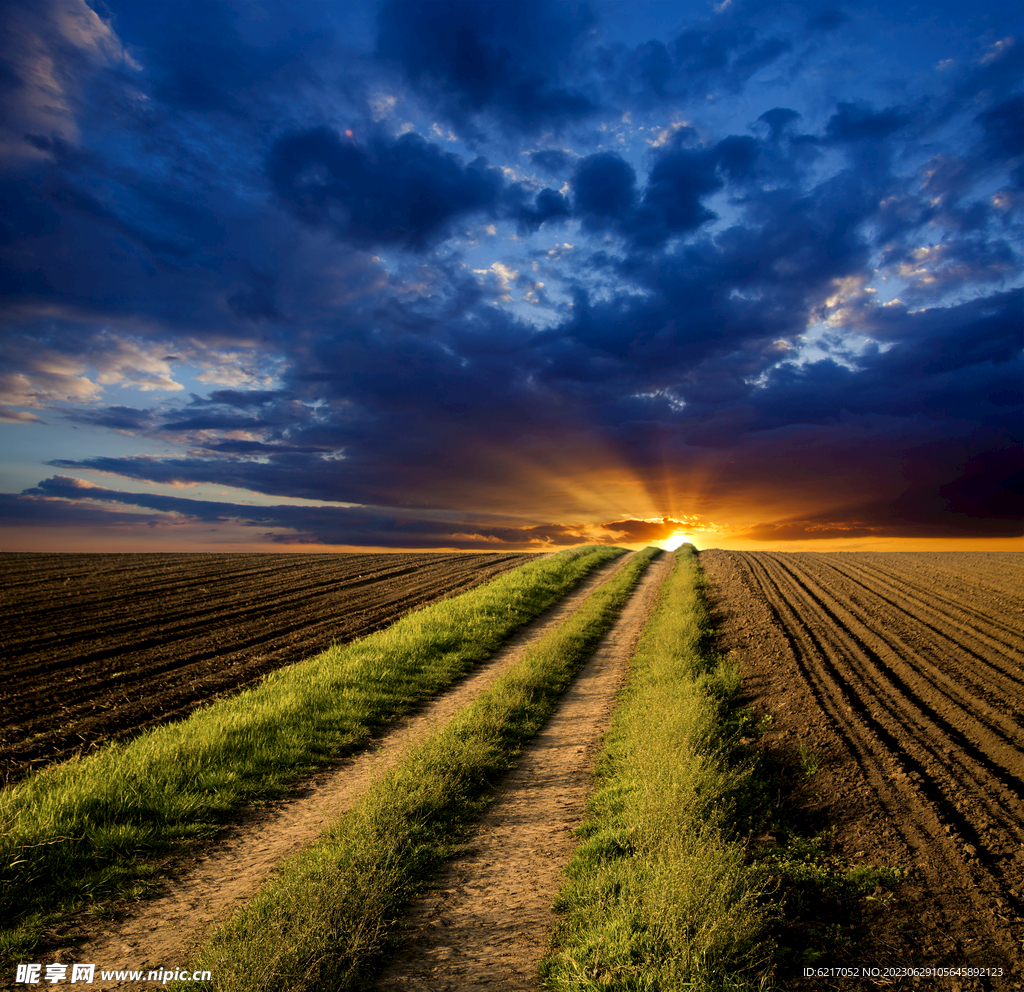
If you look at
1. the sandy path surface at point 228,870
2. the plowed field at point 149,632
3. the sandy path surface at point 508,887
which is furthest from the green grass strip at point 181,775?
the sandy path surface at point 508,887

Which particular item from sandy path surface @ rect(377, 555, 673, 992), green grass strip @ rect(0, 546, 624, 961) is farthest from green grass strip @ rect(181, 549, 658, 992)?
green grass strip @ rect(0, 546, 624, 961)

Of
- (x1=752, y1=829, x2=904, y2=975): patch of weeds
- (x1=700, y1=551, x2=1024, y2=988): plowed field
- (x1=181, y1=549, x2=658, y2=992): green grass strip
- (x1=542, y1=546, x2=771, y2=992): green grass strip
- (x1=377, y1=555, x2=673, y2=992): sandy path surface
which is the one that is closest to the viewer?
(x1=181, y1=549, x2=658, y2=992): green grass strip

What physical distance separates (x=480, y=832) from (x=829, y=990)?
3.65 m

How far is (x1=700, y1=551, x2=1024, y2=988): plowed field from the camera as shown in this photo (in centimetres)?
502

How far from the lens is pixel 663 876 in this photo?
4.71m

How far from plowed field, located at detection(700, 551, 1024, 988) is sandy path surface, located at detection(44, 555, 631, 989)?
599 cm

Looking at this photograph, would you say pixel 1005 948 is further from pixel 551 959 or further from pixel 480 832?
pixel 480 832

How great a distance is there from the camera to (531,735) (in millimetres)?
9266

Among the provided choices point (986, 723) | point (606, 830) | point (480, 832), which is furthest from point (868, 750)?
point (480, 832)

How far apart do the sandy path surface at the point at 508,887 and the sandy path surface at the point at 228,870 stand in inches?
73.0

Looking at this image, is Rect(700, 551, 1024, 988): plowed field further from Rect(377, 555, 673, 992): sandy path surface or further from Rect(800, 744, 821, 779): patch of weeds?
Rect(377, 555, 673, 992): sandy path surface

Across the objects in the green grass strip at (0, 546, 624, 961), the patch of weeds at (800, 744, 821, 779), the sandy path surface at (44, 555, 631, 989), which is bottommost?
the patch of weeds at (800, 744, 821, 779)

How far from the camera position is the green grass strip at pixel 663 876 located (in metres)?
4.03

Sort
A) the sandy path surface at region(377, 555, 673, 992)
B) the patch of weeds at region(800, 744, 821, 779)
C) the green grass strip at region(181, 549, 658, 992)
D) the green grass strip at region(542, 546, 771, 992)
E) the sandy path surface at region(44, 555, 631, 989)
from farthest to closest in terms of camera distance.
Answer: the patch of weeds at region(800, 744, 821, 779)
the sandy path surface at region(44, 555, 631, 989)
the sandy path surface at region(377, 555, 673, 992)
the green grass strip at region(542, 546, 771, 992)
the green grass strip at region(181, 549, 658, 992)
